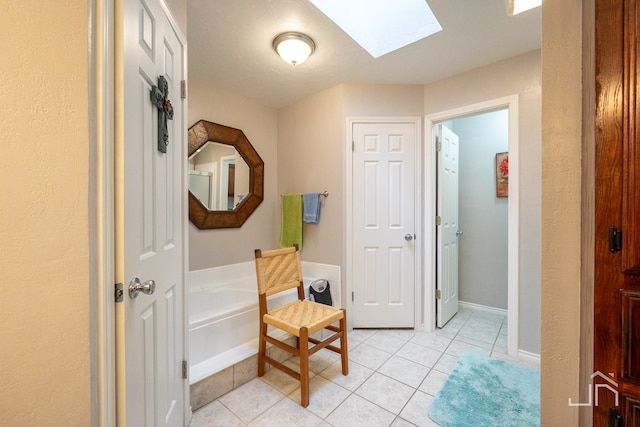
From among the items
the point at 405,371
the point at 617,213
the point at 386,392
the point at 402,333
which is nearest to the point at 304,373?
the point at 386,392

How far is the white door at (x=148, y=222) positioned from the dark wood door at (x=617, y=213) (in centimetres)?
136

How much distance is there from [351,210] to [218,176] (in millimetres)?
A: 1381

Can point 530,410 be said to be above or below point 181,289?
below

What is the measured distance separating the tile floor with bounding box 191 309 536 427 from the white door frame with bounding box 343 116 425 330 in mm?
305

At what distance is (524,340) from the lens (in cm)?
203

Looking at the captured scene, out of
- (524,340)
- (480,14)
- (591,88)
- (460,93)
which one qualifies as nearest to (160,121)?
(591,88)

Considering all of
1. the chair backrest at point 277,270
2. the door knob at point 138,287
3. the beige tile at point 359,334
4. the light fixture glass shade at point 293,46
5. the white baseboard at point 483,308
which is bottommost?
the beige tile at point 359,334

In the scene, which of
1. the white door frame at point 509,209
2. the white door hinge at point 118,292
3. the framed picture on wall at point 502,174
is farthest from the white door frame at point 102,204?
the framed picture on wall at point 502,174

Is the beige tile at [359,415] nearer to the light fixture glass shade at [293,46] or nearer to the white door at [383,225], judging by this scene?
the white door at [383,225]

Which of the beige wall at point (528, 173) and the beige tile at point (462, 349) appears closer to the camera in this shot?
the beige wall at point (528, 173)

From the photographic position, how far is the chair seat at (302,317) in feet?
5.28

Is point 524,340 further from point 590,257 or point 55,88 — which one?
point 55,88

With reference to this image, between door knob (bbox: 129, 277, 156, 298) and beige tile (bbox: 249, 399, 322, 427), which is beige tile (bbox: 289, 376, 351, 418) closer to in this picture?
beige tile (bbox: 249, 399, 322, 427)

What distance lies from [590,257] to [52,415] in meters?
1.51
